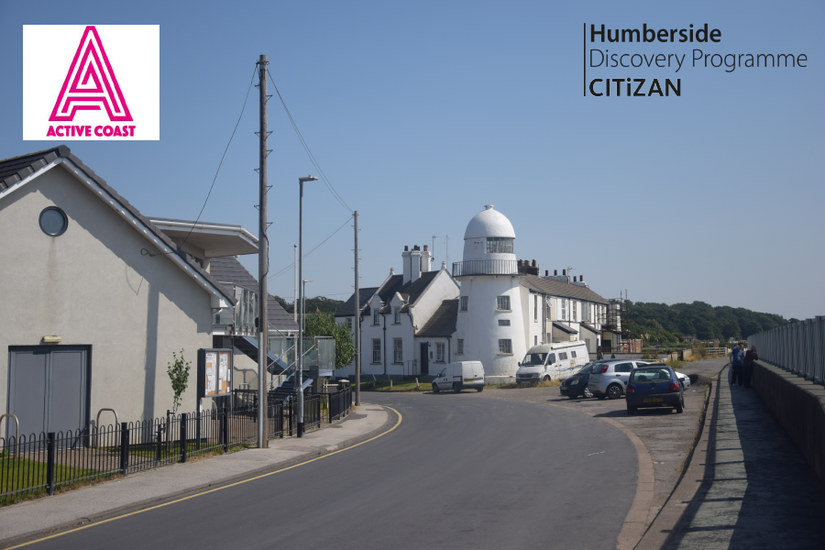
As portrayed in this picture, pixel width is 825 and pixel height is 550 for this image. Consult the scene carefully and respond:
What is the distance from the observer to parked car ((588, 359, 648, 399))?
1312 inches

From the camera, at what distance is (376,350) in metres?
62.0

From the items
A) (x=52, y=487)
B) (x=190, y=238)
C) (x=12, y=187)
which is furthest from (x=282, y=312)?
(x=52, y=487)

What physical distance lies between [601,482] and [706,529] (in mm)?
4467

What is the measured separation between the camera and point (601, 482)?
42.2 ft

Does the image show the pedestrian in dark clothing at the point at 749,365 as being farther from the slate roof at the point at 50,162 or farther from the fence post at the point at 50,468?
the fence post at the point at 50,468

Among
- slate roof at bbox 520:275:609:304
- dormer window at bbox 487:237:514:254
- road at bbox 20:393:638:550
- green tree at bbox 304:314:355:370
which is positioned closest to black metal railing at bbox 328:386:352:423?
road at bbox 20:393:638:550

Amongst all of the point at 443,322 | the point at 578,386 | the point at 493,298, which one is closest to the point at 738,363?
the point at 578,386

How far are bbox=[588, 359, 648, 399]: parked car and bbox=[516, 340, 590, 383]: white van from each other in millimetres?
11948

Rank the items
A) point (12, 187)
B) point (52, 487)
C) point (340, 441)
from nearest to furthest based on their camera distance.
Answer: point (52, 487) < point (12, 187) < point (340, 441)

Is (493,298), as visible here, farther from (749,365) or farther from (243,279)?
(749,365)

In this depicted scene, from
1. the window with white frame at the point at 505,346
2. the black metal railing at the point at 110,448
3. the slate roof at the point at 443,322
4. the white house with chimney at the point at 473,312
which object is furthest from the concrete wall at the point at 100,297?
the slate roof at the point at 443,322

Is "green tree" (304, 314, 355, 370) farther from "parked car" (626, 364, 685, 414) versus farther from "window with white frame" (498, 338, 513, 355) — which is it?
"parked car" (626, 364, 685, 414)

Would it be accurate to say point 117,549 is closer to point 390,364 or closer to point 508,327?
point 508,327

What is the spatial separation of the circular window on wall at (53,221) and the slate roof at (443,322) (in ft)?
132
